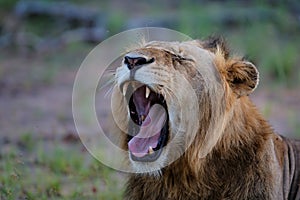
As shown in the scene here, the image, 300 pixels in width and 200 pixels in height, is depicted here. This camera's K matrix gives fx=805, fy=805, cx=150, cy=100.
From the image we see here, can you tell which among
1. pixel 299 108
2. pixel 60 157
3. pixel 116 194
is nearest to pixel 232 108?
pixel 116 194

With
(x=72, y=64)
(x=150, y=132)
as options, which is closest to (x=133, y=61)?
(x=150, y=132)

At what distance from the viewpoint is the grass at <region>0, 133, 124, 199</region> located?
14.4 ft

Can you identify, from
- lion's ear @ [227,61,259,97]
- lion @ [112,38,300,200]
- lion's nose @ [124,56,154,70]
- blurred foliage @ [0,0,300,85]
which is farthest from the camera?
blurred foliage @ [0,0,300,85]

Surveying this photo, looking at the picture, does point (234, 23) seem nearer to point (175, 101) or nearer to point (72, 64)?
point (72, 64)

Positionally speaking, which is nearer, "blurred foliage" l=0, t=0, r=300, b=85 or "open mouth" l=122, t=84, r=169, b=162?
"open mouth" l=122, t=84, r=169, b=162

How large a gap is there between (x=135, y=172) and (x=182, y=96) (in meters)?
0.43

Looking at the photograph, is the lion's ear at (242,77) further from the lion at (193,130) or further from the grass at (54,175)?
the grass at (54,175)

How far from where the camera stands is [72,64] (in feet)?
29.3

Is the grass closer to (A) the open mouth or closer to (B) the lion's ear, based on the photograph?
(A) the open mouth

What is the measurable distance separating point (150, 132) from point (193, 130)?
0.19 metres

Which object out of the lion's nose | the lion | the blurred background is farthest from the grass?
the lion's nose

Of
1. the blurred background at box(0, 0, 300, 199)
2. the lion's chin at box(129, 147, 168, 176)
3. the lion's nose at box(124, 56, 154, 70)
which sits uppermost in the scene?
the lion's nose at box(124, 56, 154, 70)

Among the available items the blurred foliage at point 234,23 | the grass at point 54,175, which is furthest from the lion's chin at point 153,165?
the blurred foliage at point 234,23

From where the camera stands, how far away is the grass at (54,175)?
4.39 metres
